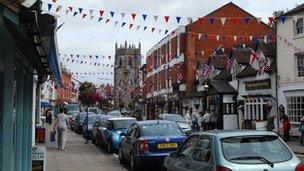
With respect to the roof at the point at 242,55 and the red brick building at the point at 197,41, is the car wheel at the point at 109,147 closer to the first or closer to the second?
the roof at the point at 242,55

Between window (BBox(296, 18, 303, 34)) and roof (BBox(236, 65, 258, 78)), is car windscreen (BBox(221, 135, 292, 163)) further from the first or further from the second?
roof (BBox(236, 65, 258, 78))

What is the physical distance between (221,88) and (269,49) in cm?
674

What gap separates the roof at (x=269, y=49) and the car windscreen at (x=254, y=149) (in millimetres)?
28326

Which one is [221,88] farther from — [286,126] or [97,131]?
[97,131]

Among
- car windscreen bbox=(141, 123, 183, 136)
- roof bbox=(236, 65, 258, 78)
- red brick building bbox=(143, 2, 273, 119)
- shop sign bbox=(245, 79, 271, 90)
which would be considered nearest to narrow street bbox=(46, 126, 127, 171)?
car windscreen bbox=(141, 123, 183, 136)

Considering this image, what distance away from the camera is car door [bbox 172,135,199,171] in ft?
30.7

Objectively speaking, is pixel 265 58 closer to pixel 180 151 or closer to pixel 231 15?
pixel 231 15

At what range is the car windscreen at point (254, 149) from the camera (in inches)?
318

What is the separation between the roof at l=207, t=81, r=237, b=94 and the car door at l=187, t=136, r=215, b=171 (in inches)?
1295

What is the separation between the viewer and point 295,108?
32.3 m

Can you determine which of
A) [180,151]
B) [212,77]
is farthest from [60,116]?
[212,77]

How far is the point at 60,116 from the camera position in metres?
22.5

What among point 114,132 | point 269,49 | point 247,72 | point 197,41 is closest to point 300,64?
point 269,49

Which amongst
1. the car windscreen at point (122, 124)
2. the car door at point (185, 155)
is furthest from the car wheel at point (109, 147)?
the car door at point (185, 155)
